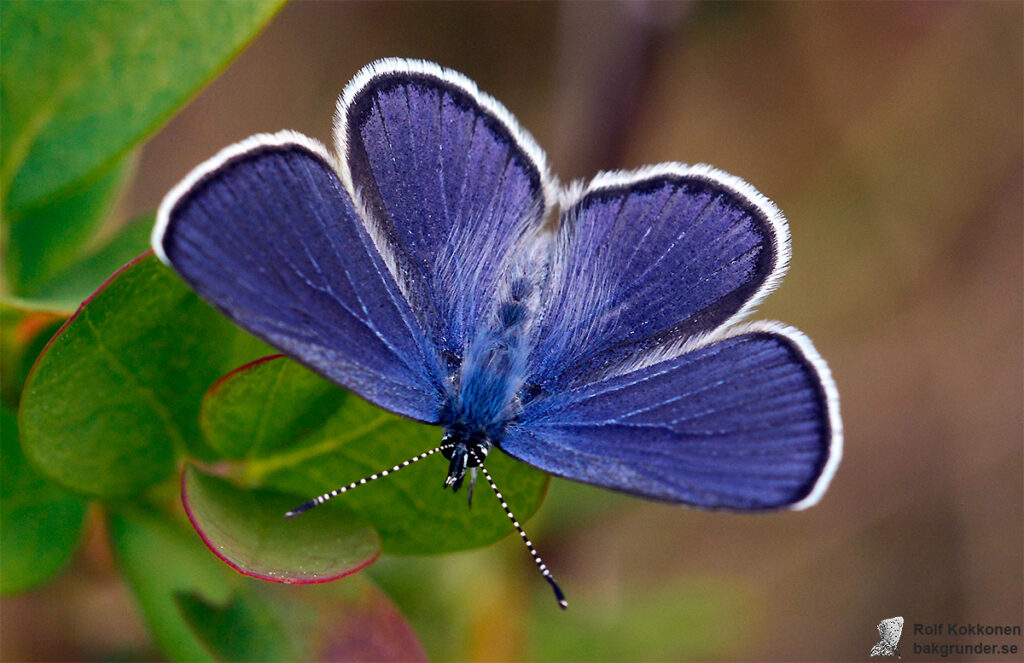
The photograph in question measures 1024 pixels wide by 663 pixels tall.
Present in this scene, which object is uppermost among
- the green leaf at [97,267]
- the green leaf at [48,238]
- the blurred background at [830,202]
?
the green leaf at [48,238]

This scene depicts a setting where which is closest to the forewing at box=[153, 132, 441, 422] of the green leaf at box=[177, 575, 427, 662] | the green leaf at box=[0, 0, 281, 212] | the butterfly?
the butterfly

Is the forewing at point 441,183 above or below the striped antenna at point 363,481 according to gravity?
above

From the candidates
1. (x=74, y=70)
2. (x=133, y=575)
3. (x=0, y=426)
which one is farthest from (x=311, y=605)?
(x=74, y=70)

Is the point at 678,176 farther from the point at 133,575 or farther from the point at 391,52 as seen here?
the point at 391,52

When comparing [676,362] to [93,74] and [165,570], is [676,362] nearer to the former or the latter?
[165,570]

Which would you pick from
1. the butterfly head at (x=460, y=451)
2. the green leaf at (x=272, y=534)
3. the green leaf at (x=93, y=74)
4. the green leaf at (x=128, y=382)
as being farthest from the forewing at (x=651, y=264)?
the green leaf at (x=93, y=74)

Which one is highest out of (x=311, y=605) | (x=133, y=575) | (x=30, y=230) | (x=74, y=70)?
(x=74, y=70)

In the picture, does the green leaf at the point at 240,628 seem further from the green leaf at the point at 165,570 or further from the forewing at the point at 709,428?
the forewing at the point at 709,428
